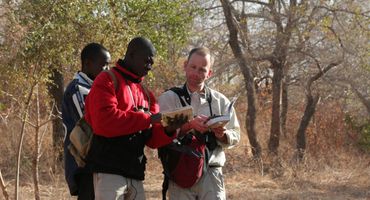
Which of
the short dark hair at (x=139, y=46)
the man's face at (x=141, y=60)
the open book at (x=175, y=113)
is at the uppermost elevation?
the short dark hair at (x=139, y=46)

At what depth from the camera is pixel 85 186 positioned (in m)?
3.36

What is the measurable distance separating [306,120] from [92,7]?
7788 millimetres

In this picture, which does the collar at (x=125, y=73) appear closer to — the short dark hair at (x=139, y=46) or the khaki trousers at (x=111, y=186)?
the short dark hair at (x=139, y=46)

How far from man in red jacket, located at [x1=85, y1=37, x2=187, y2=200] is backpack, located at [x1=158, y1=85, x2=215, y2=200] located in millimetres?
200

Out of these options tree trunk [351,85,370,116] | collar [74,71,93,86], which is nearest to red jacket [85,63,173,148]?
collar [74,71,93,86]

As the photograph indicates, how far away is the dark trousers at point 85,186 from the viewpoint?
3323mm

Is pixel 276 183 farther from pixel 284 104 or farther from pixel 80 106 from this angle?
pixel 80 106

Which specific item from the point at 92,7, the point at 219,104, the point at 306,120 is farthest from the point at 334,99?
the point at 219,104

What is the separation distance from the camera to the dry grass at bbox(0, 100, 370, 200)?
8.23 meters

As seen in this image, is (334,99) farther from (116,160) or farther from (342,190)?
(116,160)

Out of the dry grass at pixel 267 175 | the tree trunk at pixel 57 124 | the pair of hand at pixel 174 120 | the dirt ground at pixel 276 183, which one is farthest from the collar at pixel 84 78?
the tree trunk at pixel 57 124

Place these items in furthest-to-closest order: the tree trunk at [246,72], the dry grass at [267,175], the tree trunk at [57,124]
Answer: the tree trunk at [246,72], the tree trunk at [57,124], the dry grass at [267,175]

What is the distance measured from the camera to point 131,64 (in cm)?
322

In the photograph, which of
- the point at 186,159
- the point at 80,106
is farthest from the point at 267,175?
the point at 80,106
